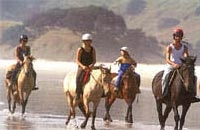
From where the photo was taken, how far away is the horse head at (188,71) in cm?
1412

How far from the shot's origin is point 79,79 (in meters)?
15.3

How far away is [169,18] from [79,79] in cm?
9988

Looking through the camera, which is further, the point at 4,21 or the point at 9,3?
the point at 9,3

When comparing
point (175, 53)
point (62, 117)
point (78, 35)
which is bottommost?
point (62, 117)

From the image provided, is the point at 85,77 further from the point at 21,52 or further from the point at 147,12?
A: the point at 147,12

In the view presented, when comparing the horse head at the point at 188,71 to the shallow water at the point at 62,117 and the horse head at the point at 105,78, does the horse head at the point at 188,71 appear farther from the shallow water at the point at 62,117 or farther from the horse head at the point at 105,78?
the shallow water at the point at 62,117

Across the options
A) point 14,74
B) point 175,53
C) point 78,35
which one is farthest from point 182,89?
point 78,35

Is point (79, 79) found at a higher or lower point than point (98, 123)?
higher

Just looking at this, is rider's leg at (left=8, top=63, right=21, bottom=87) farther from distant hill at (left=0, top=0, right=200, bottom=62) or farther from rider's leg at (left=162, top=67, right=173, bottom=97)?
distant hill at (left=0, top=0, right=200, bottom=62)

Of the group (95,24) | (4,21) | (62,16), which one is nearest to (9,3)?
(4,21)

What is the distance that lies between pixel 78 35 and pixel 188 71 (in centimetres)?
7708

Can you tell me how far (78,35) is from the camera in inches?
3583

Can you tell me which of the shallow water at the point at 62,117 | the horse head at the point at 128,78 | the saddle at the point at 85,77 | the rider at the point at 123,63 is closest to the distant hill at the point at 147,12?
the shallow water at the point at 62,117

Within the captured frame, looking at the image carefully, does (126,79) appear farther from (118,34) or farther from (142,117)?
(118,34)
